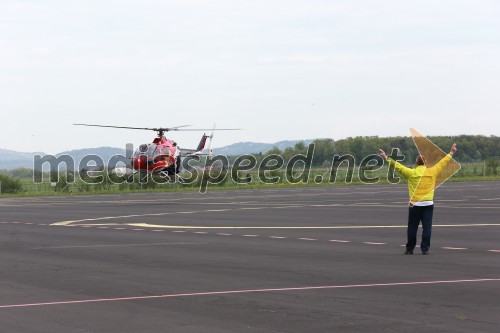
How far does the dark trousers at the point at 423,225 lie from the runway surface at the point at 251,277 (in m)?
0.26

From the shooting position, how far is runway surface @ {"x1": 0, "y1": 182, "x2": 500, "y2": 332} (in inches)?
468

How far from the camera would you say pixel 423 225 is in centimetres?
2034

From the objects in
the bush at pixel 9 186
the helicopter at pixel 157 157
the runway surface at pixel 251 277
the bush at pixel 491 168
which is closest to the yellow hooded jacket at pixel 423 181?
the runway surface at pixel 251 277

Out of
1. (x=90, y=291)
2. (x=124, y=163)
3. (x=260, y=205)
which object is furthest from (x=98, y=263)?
(x=124, y=163)

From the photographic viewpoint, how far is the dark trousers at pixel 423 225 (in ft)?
65.5

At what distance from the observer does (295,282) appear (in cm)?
1552

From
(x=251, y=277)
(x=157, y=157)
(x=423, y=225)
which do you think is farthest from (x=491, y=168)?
(x=251, y=277)

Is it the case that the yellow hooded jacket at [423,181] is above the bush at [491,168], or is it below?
above

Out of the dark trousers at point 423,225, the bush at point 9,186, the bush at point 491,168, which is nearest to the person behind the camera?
the dark trousers at point 423,225

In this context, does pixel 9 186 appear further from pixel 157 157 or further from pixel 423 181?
pixel 423 181

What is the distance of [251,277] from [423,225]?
5387 millimetres

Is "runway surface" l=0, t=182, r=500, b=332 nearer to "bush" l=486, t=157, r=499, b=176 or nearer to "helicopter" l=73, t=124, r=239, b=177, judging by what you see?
"helicopter" l=73, t=124, r=239, b=177

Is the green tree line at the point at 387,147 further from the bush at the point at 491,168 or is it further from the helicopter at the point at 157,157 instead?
the helicopter at the point at 157,157

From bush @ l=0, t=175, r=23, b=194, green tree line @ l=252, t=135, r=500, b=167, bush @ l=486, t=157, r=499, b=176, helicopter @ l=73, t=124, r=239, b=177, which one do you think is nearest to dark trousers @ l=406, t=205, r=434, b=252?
helicopter @ l=73, t=124, r=239, b=177
